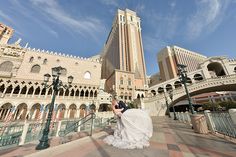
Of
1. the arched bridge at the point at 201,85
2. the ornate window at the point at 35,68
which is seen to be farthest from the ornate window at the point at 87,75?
the arched bridge at the point at 201,85

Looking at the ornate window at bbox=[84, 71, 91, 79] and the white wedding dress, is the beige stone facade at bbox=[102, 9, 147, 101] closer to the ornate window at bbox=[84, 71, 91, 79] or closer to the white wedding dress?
the ornate window at bbox=[84, 71, 91, 79]

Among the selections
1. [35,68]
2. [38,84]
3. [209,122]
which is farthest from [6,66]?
[209,122]

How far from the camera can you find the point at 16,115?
23.7 metres

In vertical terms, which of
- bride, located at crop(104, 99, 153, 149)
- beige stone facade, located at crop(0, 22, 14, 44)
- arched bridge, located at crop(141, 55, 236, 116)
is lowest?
bride, located at crop(104, 99, 153, 149)

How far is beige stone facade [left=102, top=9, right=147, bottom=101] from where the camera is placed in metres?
37.4

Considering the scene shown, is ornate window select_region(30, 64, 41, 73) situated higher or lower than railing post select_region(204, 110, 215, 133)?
higher

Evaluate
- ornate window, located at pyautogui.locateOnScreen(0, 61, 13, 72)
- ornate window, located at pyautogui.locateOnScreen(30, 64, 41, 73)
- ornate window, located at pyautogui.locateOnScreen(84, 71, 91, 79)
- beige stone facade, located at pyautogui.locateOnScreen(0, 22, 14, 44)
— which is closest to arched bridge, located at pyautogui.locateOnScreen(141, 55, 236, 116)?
ornate window, located at pyautogui.locateOnScreen(84, 71, 91, 79)

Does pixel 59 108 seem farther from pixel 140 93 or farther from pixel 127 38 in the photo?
pixel 127 38

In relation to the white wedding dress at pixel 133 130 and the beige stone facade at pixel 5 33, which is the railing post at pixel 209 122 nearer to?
A: the white wedding dress at pixel 133 130

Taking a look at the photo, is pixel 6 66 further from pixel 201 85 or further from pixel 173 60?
pixel 173 60

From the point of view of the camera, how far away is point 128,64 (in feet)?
158

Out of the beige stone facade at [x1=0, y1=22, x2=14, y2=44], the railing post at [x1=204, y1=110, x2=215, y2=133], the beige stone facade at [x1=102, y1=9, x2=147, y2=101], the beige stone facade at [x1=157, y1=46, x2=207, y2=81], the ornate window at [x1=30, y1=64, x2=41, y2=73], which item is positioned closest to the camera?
the railing post at [x1=204, y1=110, x2=215, y2=133]

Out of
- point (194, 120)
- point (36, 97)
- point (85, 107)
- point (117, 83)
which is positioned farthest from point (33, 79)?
point (194, 120)

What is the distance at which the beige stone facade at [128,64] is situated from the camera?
123 feet
